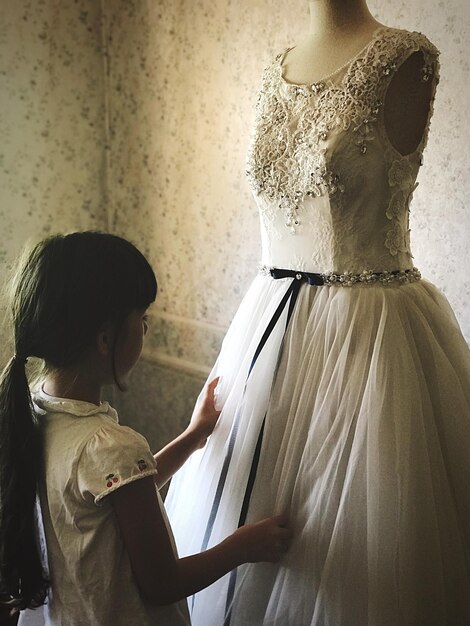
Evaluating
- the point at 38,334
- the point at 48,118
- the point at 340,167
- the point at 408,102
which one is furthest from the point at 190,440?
the point at 48,118

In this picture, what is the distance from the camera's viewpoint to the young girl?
0.93 metres

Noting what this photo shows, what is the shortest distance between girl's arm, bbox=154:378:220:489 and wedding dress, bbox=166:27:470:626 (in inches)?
0.8

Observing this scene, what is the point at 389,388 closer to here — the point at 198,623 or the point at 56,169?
the point at 198,623

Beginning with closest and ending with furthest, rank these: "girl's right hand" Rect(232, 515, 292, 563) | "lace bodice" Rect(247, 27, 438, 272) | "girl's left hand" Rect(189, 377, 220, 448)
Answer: "girl's right hand" Rect(232, 515, 292, 563) → "lace bodice" Rect(247, 27, 438, 272) → "girl's left hand" Rect(189, 377, 220, 448)

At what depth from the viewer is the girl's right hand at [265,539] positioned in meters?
1.01

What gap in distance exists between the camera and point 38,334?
3.17 ft

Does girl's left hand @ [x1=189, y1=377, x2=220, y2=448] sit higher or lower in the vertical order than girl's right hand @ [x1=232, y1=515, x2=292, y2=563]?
higher

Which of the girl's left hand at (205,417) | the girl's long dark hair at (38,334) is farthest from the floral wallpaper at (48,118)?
the girl's long dark hair at (38,334)

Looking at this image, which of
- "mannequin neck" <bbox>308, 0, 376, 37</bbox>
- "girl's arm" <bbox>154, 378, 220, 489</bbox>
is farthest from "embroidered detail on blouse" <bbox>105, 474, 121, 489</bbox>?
"mannequin neck" <bbox>308, 0, 376, 37</bbox>

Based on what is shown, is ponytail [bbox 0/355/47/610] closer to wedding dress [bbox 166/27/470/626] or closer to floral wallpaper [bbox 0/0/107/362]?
wedding dress [bbox 166/27/470/626]

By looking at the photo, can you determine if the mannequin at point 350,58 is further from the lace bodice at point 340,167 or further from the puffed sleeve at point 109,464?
the puffed sleeve at point 109,464

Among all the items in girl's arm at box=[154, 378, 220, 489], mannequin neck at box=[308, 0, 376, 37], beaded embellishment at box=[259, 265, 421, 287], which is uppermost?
mannequin neck at box=[308, 0, 376, 37]

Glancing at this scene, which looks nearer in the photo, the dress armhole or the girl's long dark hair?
the girl's long dark hair

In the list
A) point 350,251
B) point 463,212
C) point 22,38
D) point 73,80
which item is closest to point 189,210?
point 73,80
